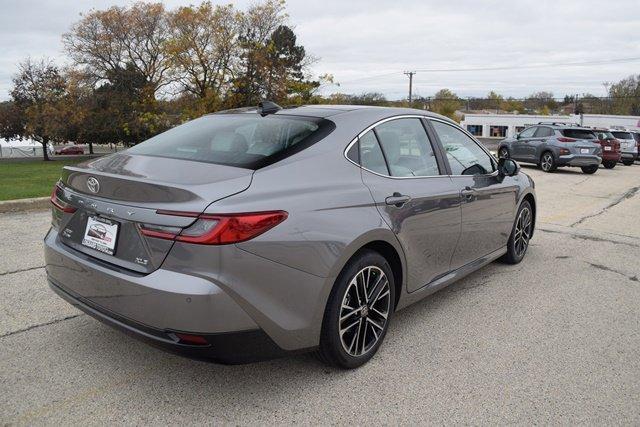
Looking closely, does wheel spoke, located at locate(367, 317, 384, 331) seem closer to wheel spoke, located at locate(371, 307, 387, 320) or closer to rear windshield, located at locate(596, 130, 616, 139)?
wheel spoke, located at locate(371, 307, 387, 320)

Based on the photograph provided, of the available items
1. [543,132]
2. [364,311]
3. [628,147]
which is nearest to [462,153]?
[364,311]

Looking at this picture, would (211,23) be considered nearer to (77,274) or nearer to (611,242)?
(611,242)

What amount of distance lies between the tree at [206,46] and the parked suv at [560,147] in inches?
808

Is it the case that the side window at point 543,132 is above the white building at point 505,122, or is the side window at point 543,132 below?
below

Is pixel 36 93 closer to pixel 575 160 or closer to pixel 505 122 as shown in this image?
pixel 575 160

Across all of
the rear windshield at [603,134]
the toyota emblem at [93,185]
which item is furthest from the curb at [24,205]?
the rear windshield at [603,134]

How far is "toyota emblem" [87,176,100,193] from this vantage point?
2779 mm

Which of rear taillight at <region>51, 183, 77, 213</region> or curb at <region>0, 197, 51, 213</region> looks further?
curb at <region>0, 197, 51, 213</region>

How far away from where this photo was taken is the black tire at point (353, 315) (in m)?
2.86

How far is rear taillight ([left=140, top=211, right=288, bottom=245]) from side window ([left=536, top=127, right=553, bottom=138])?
17917 mm

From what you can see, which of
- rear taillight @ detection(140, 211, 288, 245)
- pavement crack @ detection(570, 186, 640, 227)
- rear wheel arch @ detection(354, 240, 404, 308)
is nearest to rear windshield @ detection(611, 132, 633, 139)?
pavement crack @ detection(570, 186, 640, 227)

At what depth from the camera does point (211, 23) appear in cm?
3344

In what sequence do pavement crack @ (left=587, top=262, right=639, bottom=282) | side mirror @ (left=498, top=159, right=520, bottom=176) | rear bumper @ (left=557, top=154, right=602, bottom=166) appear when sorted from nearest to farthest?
side mirror @ (left=498, top=159, right=520, bottom=176) < pavement crack @ (left=587, top=262, right=639, bottom=282) < rear bumper @ (left=557, top=154, right=602, bottom=166)

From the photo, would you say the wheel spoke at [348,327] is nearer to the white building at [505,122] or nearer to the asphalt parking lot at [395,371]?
the asphalt parking lot at [395,371]
